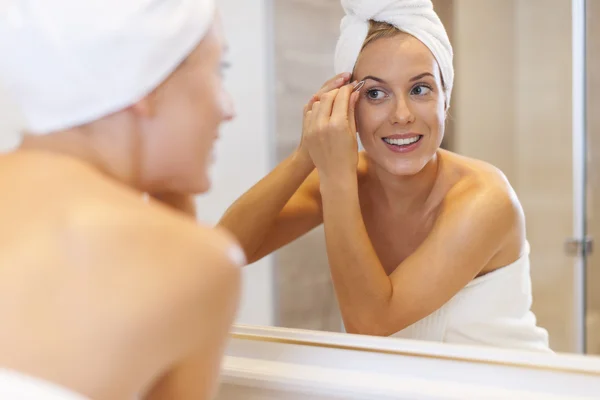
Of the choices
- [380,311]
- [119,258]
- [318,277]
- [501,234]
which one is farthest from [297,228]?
[119,258]

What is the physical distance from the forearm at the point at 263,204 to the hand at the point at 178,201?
18cm

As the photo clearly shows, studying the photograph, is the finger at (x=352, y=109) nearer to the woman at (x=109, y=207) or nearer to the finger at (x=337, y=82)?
the finger at (x=337, y=82)

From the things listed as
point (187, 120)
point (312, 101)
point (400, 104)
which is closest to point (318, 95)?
point (312, 101)

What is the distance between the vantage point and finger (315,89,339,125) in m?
0.83

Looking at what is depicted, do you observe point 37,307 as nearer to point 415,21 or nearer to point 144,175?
point 144,175

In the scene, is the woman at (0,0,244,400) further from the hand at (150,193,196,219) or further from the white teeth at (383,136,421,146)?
the white teeth at (383,136,421,146)

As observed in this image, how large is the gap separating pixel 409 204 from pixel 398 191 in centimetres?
2

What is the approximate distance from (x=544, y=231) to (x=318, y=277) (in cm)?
32

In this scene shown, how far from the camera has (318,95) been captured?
866 mm

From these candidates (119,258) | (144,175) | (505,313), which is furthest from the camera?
Answer: (505,313)

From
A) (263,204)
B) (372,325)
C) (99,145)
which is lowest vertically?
(372,325)

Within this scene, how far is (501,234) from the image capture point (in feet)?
2.56

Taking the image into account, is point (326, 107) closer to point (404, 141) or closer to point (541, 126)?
point (404, 141)

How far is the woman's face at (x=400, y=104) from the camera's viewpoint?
78 centimetres
